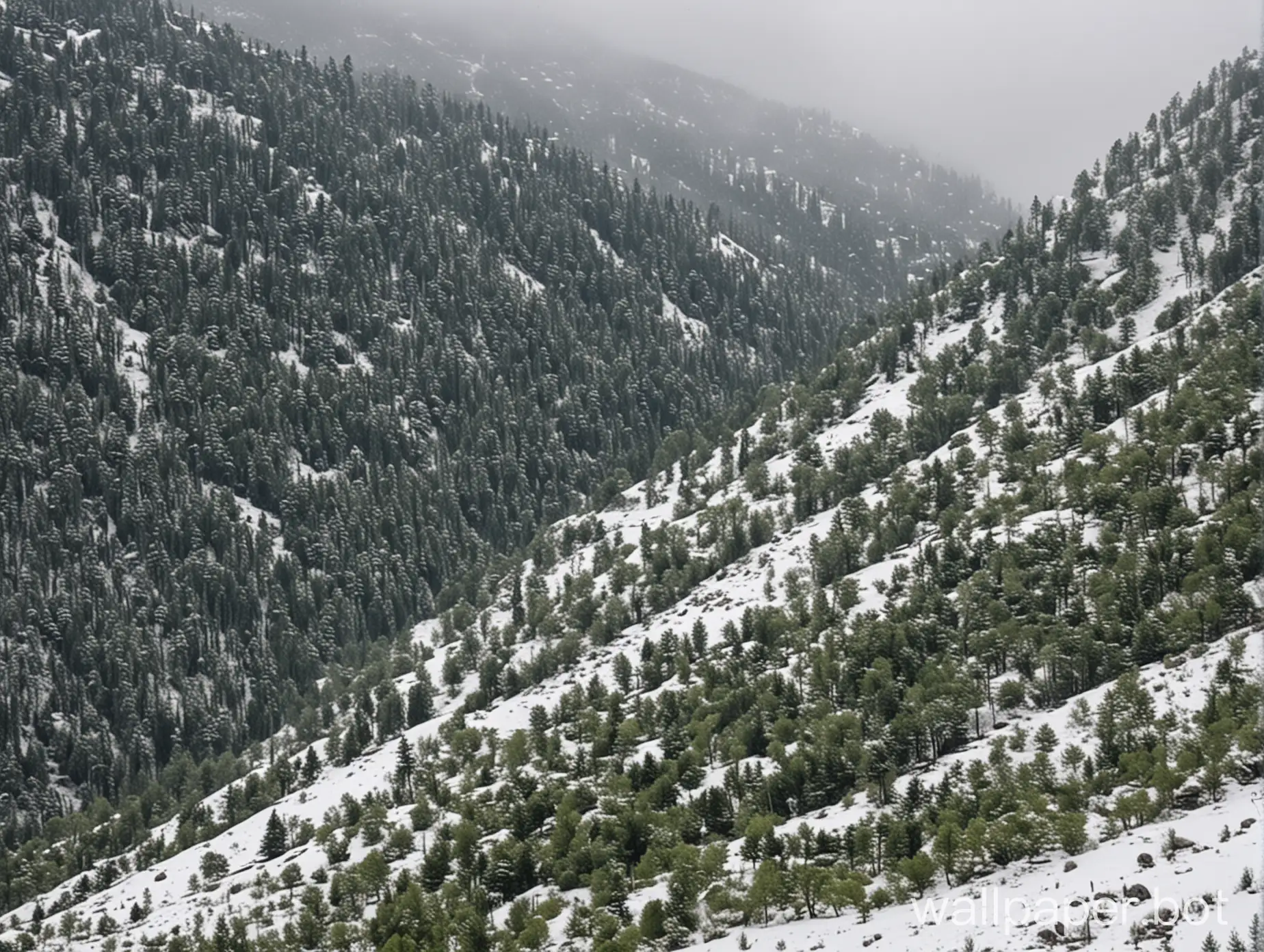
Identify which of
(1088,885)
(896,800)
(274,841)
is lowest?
(1088,885)

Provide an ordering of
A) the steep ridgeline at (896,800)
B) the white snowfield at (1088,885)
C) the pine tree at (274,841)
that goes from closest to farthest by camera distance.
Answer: the white snowfield at (1088,885) < the steep ridgeline at (896,800) < the pine tree at (274,841)

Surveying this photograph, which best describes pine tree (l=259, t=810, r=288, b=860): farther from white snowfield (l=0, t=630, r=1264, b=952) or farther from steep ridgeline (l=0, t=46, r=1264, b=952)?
white snowfield (l=0, t=630, r=1264, b=952)

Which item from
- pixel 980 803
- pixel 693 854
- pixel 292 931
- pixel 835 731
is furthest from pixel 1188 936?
pixel 292 931

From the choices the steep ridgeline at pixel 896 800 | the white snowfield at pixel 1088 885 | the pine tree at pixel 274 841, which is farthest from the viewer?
the pine tree at pixel 274 841

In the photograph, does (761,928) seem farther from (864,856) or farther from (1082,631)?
(1082,631)

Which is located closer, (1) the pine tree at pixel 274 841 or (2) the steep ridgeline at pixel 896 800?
(2) the steep ridgeline at pixel 896 800

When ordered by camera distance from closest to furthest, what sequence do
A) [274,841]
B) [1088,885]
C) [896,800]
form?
[1088,885]
[896,800]
[274,841]

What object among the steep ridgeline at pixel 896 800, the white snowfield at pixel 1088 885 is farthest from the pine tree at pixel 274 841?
the white snowfield at pixel 1088 885

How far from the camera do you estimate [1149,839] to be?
92688 mm

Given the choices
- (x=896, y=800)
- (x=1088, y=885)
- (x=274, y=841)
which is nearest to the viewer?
(x=1088, y=885)

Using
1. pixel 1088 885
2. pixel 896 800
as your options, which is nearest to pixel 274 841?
pixel 896 800

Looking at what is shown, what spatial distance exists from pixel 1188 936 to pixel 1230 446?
475 feet

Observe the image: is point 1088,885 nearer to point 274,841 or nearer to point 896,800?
point 896,800

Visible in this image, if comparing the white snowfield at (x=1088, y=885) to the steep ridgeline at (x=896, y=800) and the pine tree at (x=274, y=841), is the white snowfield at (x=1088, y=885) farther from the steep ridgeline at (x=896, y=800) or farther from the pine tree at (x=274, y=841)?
the pine tree at (x=274, y=841)
